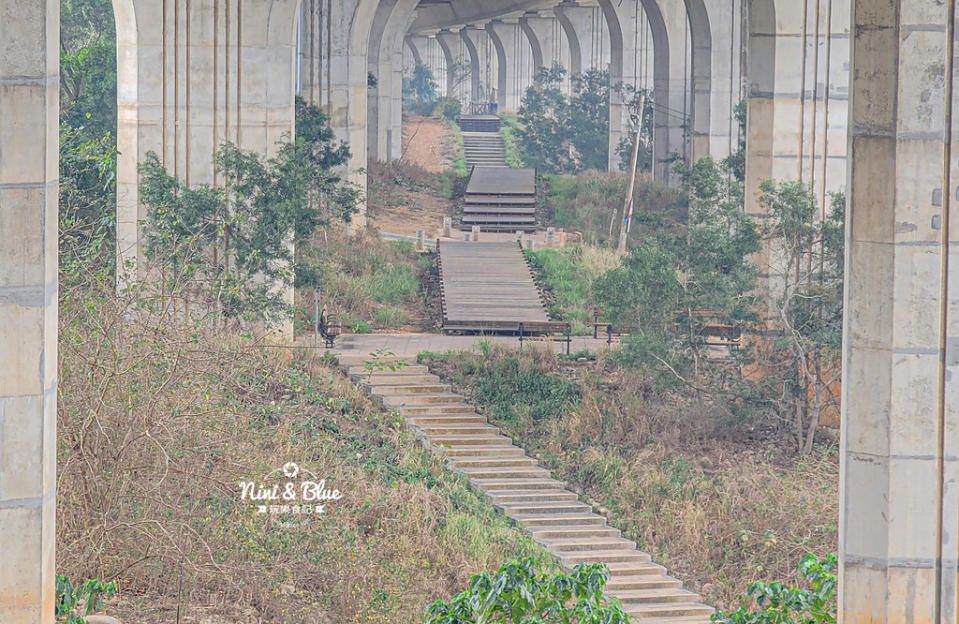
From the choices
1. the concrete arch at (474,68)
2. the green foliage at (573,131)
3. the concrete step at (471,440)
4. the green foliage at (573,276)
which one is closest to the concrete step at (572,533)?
the concrete step at (471,440)

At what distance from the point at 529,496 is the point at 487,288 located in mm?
11008

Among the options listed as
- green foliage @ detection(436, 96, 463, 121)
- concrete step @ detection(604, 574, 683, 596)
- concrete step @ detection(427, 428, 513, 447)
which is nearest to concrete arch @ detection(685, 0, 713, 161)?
concrete step @ detection(427, 428, 513, 447)

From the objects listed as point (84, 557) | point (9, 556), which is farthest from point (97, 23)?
point (9, 556)

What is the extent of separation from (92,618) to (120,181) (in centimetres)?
1505

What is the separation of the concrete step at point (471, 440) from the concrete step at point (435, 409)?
0.86m

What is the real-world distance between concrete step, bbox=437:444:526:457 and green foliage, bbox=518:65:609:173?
3259 cm

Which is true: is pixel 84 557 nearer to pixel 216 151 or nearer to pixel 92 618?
pixel 92 618

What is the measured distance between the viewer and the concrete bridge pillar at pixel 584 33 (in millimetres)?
65312

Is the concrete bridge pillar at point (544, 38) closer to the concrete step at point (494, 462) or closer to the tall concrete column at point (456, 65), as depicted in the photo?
the tall concrete column at point (456, 65)

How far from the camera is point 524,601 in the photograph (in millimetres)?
12281

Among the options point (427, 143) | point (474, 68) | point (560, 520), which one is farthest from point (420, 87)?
point (560, 520)

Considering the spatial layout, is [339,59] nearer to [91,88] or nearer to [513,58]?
[91,88]

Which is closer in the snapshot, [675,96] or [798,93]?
[798,93]

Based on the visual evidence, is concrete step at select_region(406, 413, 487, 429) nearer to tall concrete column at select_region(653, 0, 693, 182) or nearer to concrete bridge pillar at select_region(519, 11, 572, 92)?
tall concrete column at select_region(653, 0, 693, 182)
